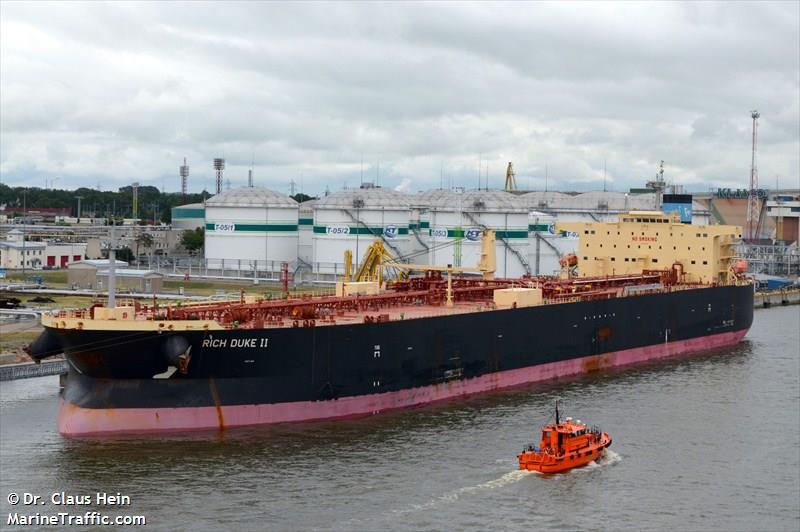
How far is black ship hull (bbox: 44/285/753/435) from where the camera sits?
30.3 m

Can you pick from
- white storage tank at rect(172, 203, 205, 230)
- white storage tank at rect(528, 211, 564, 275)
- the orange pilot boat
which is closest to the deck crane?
the orange pilot boat

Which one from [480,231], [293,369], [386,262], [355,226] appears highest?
[355,226]

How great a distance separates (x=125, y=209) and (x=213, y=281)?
101537mm

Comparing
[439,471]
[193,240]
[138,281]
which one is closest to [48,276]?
[138,281]

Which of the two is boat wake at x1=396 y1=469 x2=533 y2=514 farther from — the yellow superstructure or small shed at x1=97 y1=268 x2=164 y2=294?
small shed at x1=97 y1=268 x2=164 y2=294

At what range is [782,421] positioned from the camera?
112 feet

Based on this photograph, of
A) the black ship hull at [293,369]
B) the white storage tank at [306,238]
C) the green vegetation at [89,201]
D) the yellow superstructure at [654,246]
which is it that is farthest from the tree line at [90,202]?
the black ship hull at [293,369]

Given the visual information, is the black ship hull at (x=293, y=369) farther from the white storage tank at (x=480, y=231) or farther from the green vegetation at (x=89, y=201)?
the green vegetation at (x=89, y=201)

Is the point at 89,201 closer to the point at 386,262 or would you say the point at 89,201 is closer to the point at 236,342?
the point at 386,262

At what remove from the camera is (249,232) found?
8069 centimetres

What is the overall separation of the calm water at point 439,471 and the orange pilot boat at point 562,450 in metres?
0.35

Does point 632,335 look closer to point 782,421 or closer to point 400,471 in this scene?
point 782,421

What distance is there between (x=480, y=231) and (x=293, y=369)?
44.5 m

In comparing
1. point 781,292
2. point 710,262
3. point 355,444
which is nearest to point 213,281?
point 710,262
